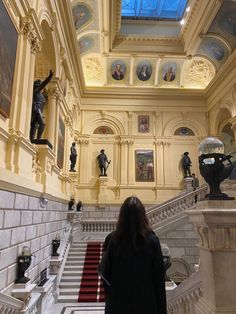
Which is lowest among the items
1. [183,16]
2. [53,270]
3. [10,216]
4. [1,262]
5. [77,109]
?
[53,270]

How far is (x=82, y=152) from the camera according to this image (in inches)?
692

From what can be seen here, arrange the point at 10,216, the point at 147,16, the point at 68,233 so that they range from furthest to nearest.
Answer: the point at 147,16
the point at 68,233
the point at 10,216

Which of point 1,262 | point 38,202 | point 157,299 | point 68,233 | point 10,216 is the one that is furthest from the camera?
point 68,233

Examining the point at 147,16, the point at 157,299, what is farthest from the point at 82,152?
the point at 157,299

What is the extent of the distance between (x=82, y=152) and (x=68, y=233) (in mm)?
7463

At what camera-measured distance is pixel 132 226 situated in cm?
223

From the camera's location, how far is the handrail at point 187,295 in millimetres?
3055

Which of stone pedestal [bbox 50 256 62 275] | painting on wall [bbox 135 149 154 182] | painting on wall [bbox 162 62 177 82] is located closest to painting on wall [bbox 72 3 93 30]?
painting on wall [bbox 162 62 177 82]

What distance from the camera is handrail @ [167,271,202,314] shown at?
10.0ft

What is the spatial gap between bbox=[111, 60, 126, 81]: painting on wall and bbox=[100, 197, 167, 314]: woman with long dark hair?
16788 millimetres

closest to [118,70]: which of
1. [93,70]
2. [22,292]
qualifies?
[93,70]

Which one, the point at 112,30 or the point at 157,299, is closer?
the point at 157,299

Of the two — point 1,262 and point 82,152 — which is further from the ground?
point 82,152

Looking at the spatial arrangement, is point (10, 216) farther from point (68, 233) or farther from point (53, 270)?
point (68, 233)
